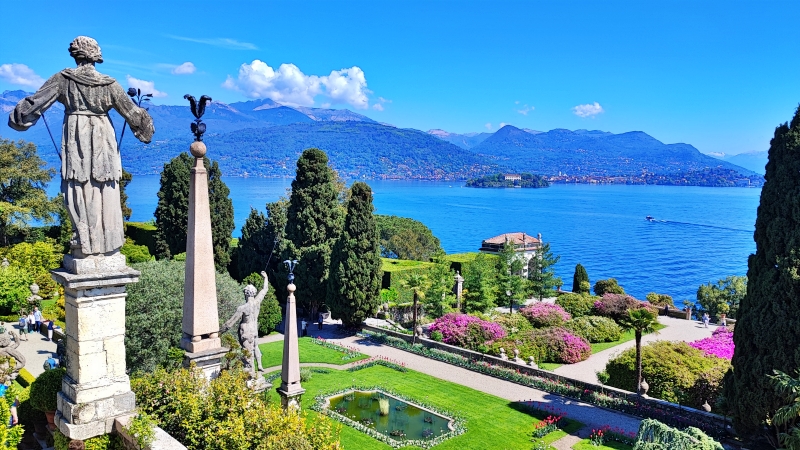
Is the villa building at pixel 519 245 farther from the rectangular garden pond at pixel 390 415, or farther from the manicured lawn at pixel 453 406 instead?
the rectangular garden pond at pixel 390 415

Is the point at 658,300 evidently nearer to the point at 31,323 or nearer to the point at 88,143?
the point at 31,323

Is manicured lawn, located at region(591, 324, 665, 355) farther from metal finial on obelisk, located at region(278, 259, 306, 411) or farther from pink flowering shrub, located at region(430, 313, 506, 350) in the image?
metal finial on obelisk, located at region(278, 259, 306, 411)

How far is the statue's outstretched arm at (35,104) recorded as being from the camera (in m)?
5.71

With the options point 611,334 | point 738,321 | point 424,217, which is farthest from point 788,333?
point 424,217

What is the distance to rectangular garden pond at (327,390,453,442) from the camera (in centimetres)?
1598

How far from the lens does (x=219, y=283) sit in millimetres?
20188

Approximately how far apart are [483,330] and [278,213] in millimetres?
13929

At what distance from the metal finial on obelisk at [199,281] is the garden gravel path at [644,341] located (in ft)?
52.2

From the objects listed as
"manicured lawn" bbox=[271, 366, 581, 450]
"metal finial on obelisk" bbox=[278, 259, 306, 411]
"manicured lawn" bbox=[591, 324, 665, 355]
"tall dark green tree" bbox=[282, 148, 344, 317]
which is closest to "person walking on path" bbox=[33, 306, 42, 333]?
"tall dark green tree" bbox=[282, 148, 344, 317]

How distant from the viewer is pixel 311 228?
96.7 ft

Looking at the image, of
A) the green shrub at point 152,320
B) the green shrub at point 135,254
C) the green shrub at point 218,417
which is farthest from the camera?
the green shrub at point 135,254

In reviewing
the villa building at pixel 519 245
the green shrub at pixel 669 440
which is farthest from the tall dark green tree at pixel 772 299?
the villa building at pixel 519 245

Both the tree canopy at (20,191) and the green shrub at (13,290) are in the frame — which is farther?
the tree canopy at (20,191)

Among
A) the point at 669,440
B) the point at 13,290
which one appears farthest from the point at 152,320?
the point at 669,440
